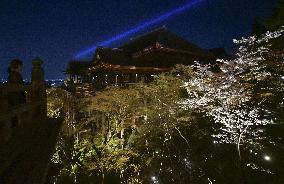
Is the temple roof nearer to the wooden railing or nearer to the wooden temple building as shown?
the wooden temple building

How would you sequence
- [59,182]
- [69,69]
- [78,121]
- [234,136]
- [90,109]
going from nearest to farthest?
[234,136], [59,182], [90,109], [78,121], [69,69]

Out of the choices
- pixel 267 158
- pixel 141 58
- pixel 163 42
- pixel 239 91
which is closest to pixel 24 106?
pixel 239 91

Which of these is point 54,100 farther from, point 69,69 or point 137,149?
point 69,69

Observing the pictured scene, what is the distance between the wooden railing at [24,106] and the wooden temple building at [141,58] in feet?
69.2

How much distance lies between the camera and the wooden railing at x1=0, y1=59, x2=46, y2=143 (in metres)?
3.43

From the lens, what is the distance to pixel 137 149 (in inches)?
744

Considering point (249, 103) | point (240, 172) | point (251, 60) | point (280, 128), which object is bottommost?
point (240, 172)

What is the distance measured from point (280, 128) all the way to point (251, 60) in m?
5.19

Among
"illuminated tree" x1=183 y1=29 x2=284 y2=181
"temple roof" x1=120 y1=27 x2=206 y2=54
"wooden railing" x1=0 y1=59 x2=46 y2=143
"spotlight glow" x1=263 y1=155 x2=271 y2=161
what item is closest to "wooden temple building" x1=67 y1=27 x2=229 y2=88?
"temple roof" x1=120 y1=27 x2=206 y2=54

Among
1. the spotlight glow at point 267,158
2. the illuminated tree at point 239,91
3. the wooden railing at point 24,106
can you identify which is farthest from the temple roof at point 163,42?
the wooden railing at point 24,106

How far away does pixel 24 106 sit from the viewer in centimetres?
487

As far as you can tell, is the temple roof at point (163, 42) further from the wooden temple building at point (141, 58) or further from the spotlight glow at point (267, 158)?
the spotlight glow at point (267, 158)

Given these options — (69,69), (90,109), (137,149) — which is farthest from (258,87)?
(69,69)

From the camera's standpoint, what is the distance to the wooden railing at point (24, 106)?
3.43 meters
